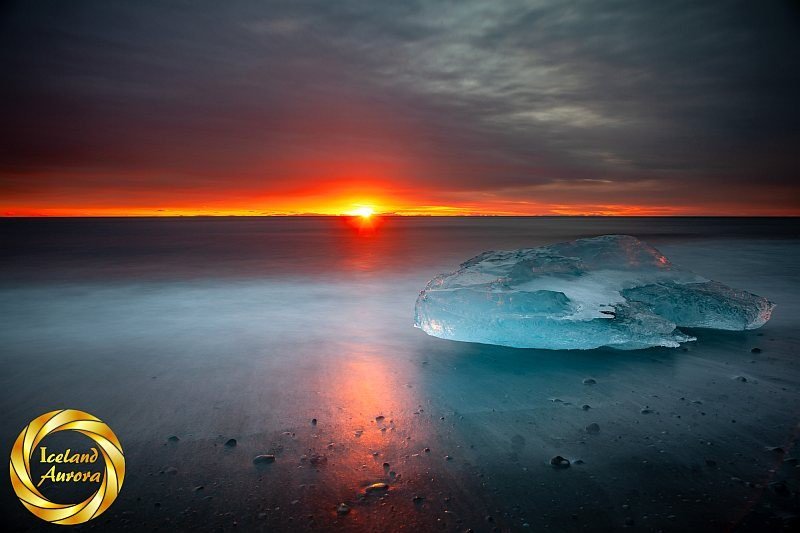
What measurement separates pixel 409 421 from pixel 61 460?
2719mm

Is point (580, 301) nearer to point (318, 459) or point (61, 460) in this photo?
point (318, 459)

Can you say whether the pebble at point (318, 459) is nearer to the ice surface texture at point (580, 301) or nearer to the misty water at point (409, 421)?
the misty water at point (409, 421)

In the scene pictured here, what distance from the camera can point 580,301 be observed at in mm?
6273

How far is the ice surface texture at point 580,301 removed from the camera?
6148 millimetres

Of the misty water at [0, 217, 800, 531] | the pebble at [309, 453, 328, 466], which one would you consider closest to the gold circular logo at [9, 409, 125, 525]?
the misty water at [0, 217, 800, 531]

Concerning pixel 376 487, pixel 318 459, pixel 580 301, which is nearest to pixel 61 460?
pixel 318 459

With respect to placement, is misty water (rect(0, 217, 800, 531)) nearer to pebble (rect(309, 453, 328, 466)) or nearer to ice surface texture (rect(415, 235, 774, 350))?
pebble (rect(309, 453, 328, 466))

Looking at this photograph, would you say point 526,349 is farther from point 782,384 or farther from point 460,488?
point 460,488

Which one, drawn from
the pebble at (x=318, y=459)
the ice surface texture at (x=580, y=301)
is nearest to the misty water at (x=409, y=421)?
the pebble at (x=318, y=459)

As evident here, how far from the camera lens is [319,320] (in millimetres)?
8477

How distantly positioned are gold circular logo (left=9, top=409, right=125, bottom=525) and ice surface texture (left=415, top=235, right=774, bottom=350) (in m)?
4.44

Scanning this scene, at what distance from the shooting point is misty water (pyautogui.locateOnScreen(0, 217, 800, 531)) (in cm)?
285

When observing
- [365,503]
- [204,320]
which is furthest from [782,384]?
[204,320]

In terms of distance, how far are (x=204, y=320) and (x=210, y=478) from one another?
5.65m
